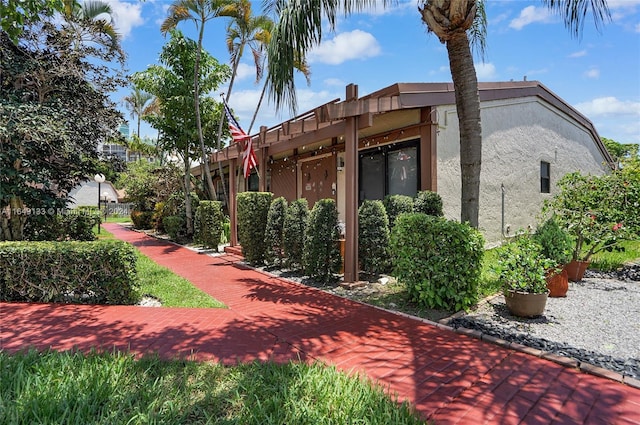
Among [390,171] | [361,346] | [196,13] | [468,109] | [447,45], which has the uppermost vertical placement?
[196,13]

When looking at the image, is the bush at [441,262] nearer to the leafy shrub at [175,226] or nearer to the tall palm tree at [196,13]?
the tall palm tree at [196,13]

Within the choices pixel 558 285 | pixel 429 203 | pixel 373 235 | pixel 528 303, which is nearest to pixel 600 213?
pixel 558 285

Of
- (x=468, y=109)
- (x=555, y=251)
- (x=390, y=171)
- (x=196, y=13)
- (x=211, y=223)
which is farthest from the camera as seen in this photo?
(x=196, y=13)

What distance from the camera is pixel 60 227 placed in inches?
378

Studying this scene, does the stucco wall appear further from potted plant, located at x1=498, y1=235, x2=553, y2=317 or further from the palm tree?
potted plant, located at x1=498, y1=235, x2=553, y2=317

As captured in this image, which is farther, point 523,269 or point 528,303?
point 523,269

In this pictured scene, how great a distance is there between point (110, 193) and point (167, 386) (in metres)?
49.1

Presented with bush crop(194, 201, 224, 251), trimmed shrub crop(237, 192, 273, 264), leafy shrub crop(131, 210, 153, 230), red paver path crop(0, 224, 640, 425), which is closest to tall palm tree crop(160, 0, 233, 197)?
bush crop(194, 201, 224, 251)

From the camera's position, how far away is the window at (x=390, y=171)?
873cm

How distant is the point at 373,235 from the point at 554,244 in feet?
9.85

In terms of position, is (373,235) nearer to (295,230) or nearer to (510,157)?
(295,230)

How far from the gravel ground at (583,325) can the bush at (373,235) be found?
2.09m

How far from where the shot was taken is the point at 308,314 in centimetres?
493

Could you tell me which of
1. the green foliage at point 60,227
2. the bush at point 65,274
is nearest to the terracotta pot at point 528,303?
the bush at point 65,274
